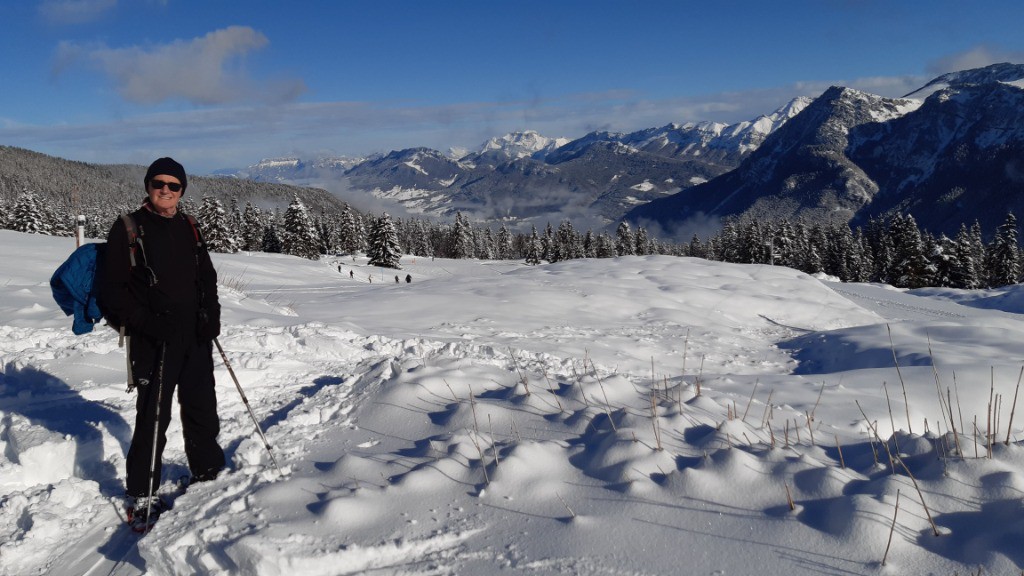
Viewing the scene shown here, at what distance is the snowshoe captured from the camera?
135 inches

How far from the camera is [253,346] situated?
7172mm

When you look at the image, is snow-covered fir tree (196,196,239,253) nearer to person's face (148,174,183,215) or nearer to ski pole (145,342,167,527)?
person's face (148,174,183,215)

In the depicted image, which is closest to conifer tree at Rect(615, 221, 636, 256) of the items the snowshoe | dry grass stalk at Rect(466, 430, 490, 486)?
dry grass stalk at Rect(466, 430, 490, 486)

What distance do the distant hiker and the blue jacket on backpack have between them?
270 millimetres

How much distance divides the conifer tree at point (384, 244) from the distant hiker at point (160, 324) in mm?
53929

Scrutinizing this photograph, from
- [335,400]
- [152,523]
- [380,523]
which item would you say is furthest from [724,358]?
[152,523]

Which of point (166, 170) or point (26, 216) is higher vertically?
point (26, 216)

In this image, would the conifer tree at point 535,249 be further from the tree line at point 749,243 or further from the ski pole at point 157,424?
the ski pole at point 157,424


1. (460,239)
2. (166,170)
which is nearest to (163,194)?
(166,170)

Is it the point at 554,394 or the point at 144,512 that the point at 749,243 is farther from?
the point at 144,512

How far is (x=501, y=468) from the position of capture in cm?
359

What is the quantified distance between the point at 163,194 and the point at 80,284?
2.88 feet

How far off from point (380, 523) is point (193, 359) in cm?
189

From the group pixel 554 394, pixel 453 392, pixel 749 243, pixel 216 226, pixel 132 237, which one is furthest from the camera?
pixel 749 243
